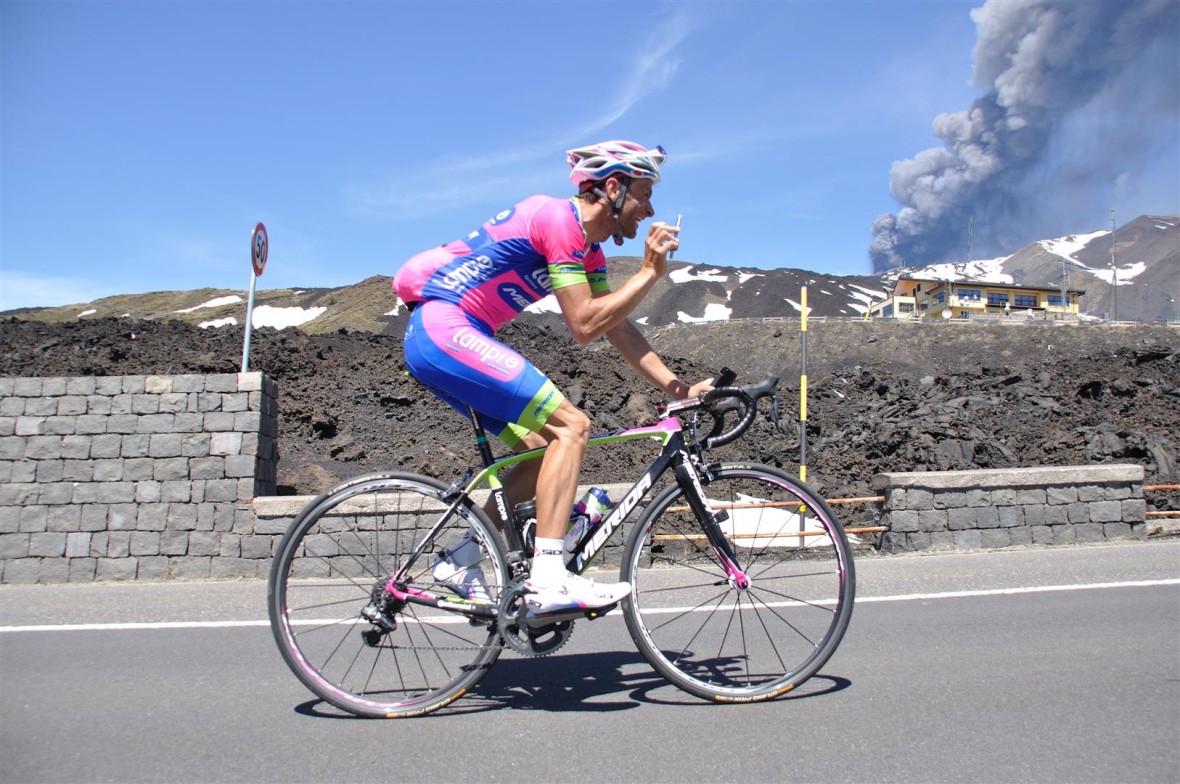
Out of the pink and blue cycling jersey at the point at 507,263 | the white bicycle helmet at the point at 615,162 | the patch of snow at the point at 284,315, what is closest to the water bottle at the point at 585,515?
the pink and blue cycling jersey at the point at 507,263

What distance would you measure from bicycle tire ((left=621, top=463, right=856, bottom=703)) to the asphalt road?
0.16 meters

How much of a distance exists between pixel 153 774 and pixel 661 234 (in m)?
2.38

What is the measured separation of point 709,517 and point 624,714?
0.80 m

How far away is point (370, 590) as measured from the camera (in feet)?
11.6

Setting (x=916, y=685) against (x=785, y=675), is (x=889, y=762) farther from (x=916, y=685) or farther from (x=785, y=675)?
(x=916, y=685)

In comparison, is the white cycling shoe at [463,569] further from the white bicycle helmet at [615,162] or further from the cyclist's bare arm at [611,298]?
the white bicycle helmet at [615,162]

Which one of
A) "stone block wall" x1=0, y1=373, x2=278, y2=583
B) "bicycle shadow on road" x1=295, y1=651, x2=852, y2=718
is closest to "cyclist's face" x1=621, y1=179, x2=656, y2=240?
"bicycle shadow on road" x1=295, y1=651, x2=852, y2=718

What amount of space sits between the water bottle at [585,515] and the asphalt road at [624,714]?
2.04ft

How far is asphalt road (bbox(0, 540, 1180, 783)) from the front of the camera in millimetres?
2838

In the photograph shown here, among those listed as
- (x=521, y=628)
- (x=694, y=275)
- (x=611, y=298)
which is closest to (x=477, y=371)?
(x=611, y=298)

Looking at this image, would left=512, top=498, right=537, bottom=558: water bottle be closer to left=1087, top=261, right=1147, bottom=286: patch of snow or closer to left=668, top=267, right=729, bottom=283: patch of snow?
left=668, top=267, right=729, bottom=283: patch of snow

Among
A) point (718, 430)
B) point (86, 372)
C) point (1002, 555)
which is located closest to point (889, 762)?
point (718, 430)

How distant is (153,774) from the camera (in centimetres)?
283

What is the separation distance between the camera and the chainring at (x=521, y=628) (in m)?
3.23
